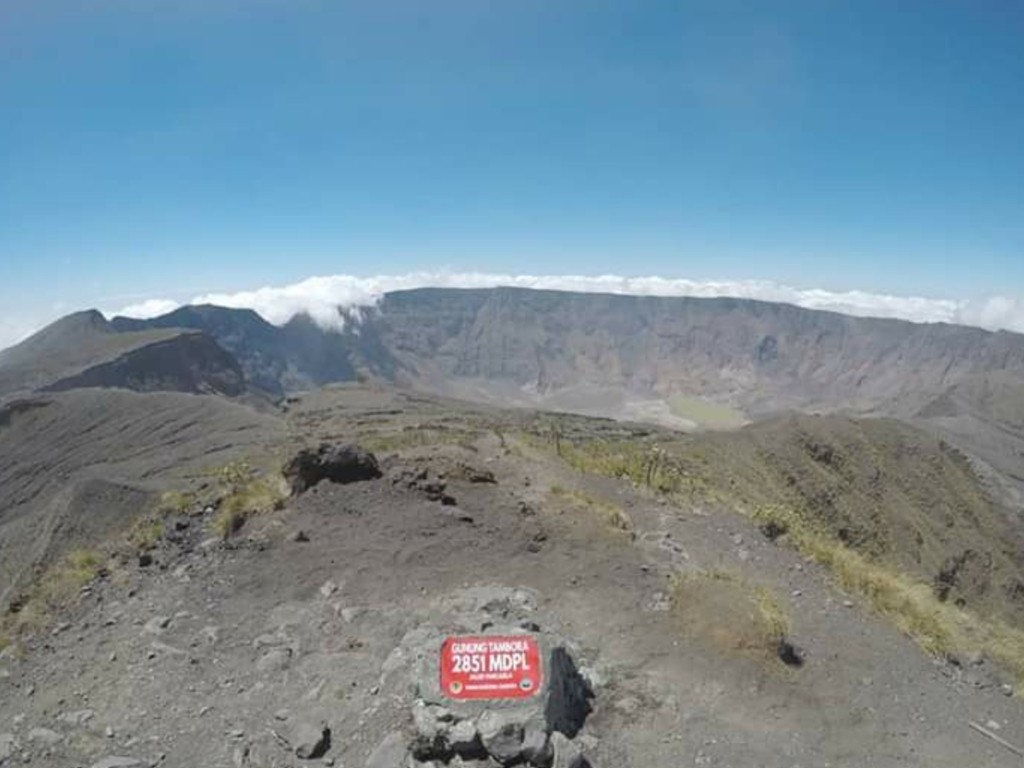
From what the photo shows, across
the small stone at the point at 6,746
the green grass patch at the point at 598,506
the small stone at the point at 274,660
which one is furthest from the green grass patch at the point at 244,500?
the green grass patch at the point at 598,506

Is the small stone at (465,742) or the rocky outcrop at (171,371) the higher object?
the small stone at (465,742)

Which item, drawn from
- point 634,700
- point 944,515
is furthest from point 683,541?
point 944,515

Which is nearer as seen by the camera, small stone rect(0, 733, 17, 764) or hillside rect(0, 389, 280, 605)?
small stone rect(0, 733, 17, 764)

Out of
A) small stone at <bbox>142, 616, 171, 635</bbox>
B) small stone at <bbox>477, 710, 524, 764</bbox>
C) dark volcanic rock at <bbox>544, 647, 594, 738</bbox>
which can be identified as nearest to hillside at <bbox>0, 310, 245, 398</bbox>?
small stone at <bbox>142, 616, 171, 635</bbox>

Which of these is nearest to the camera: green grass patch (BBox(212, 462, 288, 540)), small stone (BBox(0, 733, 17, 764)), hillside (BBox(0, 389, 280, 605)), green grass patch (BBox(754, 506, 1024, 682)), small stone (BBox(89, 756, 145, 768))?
small stone (BBox(89, 756, 145, 768))

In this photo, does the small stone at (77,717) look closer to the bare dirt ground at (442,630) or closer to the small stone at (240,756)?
the bare dirt ground at (442,630)

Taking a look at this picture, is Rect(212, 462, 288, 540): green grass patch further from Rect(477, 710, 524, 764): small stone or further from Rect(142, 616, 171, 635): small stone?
Rect(477, 710, 524, 764): small stone
